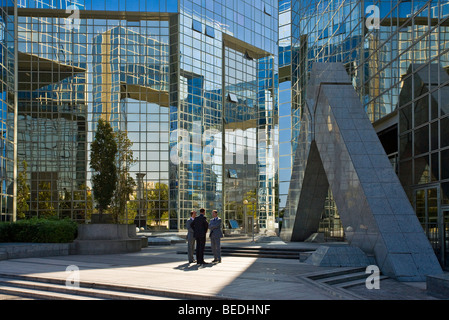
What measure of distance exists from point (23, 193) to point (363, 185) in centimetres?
4041

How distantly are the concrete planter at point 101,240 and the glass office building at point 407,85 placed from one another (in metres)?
9.24

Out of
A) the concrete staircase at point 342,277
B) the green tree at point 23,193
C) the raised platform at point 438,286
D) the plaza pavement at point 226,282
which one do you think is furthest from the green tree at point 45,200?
the raised platform at point 438,286

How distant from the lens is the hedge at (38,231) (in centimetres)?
2266

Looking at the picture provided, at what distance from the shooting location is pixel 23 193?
49.0m

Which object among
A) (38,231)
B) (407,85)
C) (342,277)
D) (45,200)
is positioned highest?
(407,85)

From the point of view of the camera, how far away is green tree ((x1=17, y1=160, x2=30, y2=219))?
48.1 metres

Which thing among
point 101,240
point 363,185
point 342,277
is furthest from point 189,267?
point 101,240

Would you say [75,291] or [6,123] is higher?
[6,123]

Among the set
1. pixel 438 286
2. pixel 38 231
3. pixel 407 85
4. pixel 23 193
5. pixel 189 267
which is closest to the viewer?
pixel 438 286

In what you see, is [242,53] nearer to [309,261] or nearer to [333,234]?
[333,234]

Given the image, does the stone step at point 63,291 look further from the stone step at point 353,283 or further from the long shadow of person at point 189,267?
the stone step at point 353,283

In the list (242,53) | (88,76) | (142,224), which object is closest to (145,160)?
(142,224)

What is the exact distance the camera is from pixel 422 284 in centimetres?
1312

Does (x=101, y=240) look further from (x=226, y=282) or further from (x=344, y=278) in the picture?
(x=344, y=278)
